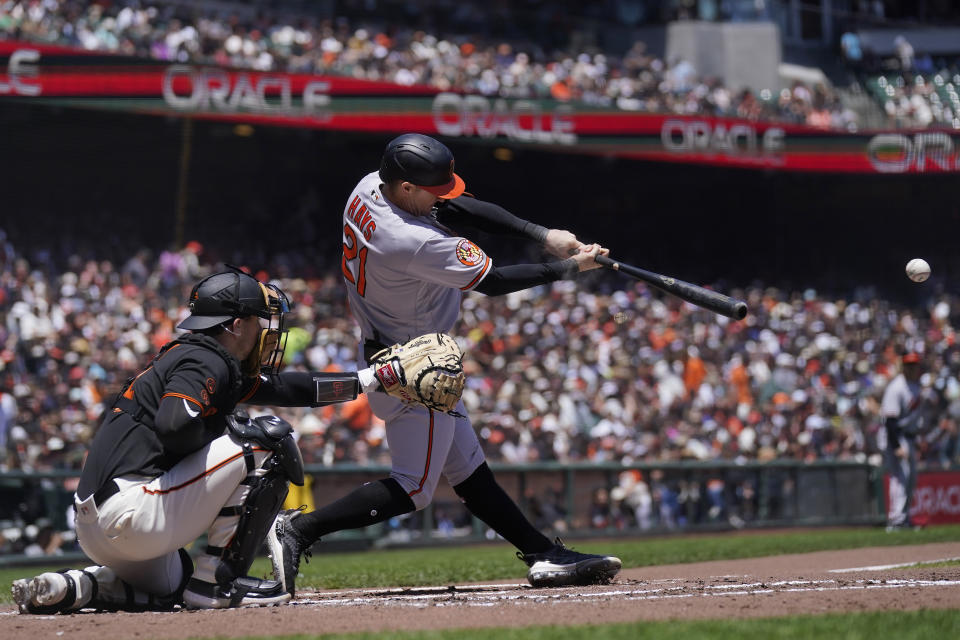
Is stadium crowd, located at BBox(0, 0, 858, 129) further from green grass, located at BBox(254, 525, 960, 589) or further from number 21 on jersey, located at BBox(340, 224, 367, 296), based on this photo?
number 21 on jersey, located at BBox(340, 224, 367, 296)

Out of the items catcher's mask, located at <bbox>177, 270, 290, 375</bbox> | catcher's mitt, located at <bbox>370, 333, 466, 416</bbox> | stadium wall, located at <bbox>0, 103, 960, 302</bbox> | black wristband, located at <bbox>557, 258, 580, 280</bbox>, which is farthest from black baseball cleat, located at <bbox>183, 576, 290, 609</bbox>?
stadium wall, located at <bbox>0, 103, 960, 302</bbox>

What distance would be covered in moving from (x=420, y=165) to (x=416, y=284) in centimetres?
44

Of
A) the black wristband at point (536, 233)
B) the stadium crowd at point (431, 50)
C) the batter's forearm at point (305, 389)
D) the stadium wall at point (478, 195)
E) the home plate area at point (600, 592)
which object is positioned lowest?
the home plate area at point (600, 592)

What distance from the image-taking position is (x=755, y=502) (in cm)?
1376

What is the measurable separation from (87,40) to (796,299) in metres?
12.1

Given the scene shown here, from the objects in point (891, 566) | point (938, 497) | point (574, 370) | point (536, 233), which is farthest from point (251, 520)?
point (574, 370)

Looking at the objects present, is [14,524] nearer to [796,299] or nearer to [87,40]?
[87,40]

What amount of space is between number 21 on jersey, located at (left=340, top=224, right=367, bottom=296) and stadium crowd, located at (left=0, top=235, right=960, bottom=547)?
6.25 meters

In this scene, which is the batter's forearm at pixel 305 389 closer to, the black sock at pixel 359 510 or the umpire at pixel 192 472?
the umpire at pixel 192 472

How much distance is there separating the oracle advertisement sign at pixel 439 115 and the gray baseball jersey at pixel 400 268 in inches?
468

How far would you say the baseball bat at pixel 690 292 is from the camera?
4738 mm

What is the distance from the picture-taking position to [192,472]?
4.05m

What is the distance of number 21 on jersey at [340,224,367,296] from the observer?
4.76 m

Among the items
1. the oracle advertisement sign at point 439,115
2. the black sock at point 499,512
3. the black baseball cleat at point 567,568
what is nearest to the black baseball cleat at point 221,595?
the black sock at point 499,512
